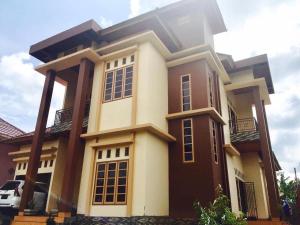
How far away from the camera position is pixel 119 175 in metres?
9.23

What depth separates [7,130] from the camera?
16000mm

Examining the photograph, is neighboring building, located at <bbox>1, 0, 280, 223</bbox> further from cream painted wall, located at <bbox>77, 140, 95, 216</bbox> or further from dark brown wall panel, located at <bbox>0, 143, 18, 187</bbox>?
dark brown wall panel, located at <bbox>0, 143, 18, 187</bbox>

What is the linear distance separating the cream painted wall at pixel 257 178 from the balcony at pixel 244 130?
1.45 metres

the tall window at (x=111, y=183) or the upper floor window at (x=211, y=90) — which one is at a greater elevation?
the upper floor window at (x=211, y=90)

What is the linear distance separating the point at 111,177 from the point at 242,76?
932 centimetres

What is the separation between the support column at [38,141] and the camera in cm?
1029

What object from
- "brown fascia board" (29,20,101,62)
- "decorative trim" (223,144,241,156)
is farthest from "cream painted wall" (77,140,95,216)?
"decorative trim" (223,144,241,156)

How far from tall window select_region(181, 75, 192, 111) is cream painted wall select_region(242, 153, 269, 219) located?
19.1ft

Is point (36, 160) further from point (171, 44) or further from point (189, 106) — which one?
point (171, 44)

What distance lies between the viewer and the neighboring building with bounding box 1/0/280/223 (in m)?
9.31

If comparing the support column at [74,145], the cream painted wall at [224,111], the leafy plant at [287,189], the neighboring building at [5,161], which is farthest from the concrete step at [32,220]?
the leafy plant at [287,189]

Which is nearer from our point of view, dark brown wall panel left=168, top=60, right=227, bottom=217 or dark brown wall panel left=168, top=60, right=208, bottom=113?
dark brown wall panel left=168, top=60, right=227, bottom=217

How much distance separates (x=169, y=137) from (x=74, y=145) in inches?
141

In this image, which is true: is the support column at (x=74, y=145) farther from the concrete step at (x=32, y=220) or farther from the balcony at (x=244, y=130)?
the balcony at (x=244, y=130)
